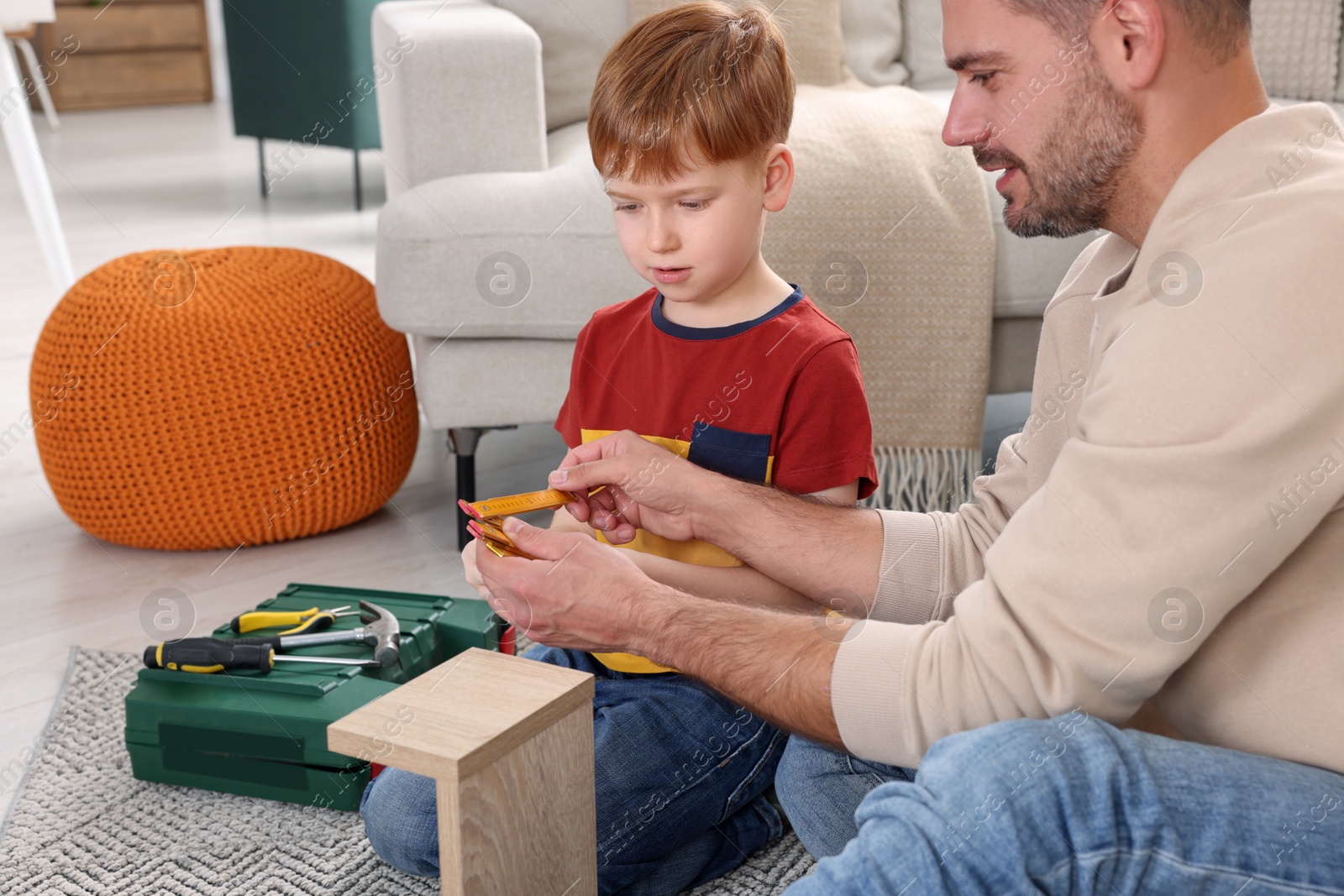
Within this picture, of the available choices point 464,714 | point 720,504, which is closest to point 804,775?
point 720,504

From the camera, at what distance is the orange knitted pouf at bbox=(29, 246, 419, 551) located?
166 centimetres

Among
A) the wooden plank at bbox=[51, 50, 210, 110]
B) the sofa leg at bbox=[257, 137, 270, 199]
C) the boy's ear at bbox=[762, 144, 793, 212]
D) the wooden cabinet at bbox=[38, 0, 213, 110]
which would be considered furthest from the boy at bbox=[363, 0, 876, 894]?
the wooden plank at bbox=[51, 50, 210, 110]

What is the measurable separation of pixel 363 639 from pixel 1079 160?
0.80 metres

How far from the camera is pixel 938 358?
1.69m

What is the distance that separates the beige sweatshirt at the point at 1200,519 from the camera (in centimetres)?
68

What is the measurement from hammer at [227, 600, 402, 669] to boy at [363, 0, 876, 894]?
16 centimetres

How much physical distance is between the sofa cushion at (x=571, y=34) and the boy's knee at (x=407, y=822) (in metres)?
1.26

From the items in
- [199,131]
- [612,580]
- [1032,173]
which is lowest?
[199,131]

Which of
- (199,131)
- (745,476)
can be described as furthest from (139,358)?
(199,131)

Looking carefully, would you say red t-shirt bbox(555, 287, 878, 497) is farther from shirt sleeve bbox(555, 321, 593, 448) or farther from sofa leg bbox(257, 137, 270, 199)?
sofa leg bbox(257, 137, 270, 199)

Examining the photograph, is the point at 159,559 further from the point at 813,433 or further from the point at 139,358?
the point at 813,433

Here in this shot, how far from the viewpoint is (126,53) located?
615cm

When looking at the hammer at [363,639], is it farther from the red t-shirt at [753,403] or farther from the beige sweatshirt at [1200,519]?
the beige sweatshirt at [1200,519]

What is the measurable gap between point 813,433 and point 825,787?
0.28m
